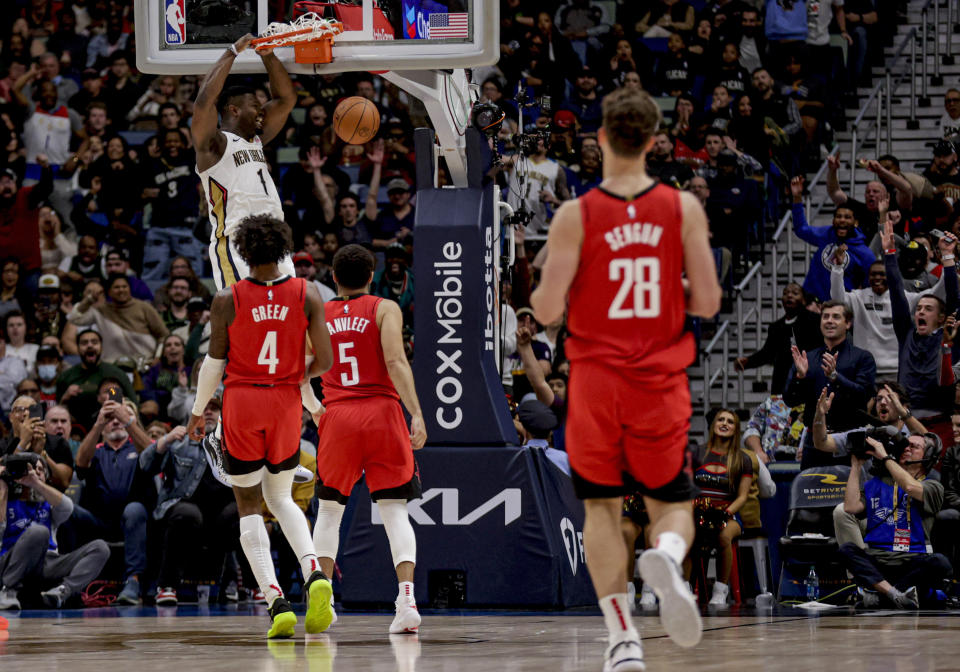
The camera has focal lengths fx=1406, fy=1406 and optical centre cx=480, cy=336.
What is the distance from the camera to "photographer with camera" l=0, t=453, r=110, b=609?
11641 mm

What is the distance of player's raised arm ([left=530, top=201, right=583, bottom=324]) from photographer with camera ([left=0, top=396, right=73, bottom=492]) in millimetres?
8176

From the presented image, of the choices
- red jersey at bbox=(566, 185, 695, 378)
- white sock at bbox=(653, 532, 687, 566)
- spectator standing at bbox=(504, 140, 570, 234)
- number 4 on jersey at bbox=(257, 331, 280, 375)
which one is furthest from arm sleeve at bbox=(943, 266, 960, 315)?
white sock at bbox=(653, 532, 687, 566)

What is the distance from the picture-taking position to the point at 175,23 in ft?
32.4

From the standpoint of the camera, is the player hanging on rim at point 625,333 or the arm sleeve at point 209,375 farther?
the arm sleeve at point 209,375

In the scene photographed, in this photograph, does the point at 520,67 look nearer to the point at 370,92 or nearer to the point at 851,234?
the point at 370,92

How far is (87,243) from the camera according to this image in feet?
54.0

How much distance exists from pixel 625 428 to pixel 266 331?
9.76 ft

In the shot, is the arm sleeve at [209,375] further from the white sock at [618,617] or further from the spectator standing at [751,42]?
the spectator standing at [751,42]

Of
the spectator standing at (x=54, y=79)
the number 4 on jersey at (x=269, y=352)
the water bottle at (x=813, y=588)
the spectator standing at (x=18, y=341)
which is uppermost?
the spectator standing at (x=54, y=79)

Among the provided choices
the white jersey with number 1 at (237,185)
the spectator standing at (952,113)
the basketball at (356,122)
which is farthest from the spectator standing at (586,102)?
the white jersey with number 1 at (237,185)

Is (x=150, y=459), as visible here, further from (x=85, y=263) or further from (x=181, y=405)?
(x=85, y=263)

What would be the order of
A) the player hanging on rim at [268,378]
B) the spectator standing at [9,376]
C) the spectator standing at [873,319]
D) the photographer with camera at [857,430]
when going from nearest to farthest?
the player hanging on rim at [268,378] → the photographer with camera at [857,430] → the spectator standing at [873,319] → the spectator standing at [9,376]

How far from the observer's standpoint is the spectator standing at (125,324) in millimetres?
15289

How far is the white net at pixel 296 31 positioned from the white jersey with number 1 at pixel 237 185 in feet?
2.15
